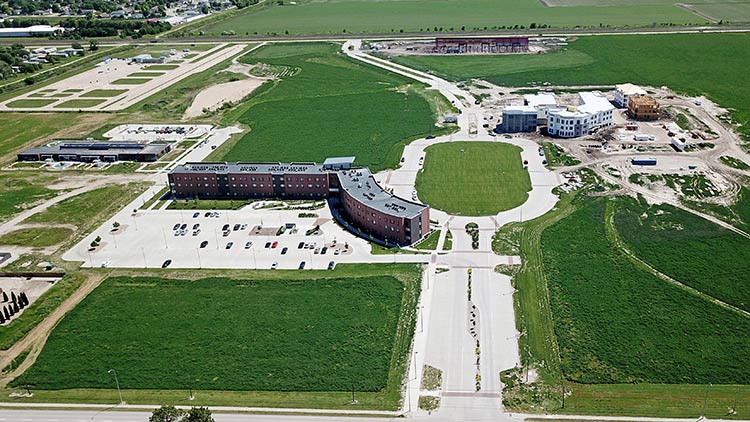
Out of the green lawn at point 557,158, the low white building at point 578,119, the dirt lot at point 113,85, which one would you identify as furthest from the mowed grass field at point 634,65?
the dirt lot at point 113,85

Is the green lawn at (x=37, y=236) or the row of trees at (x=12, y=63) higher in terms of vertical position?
the row of trees at (x=12, y=63)

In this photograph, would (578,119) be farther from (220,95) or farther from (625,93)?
(220,95)

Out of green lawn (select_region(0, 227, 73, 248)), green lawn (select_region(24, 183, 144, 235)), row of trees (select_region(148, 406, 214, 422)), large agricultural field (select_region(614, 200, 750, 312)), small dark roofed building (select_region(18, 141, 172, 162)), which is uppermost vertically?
small dark roofed building (select_region(18, 141, 172, 162))

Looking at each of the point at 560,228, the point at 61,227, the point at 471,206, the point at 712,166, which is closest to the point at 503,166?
the point at 471,206

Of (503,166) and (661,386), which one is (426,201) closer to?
(503,166)

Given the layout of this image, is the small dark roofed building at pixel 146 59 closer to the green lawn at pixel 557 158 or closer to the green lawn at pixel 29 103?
the green lawn at pixel 29 103

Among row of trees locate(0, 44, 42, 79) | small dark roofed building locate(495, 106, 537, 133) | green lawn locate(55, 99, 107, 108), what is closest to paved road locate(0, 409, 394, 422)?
small dark roofed building locate(495, 106, 537, 133)

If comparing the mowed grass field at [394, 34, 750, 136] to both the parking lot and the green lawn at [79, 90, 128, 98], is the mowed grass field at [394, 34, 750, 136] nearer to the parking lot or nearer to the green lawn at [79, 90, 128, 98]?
the green lawn at [79, 90, 128, 98]
